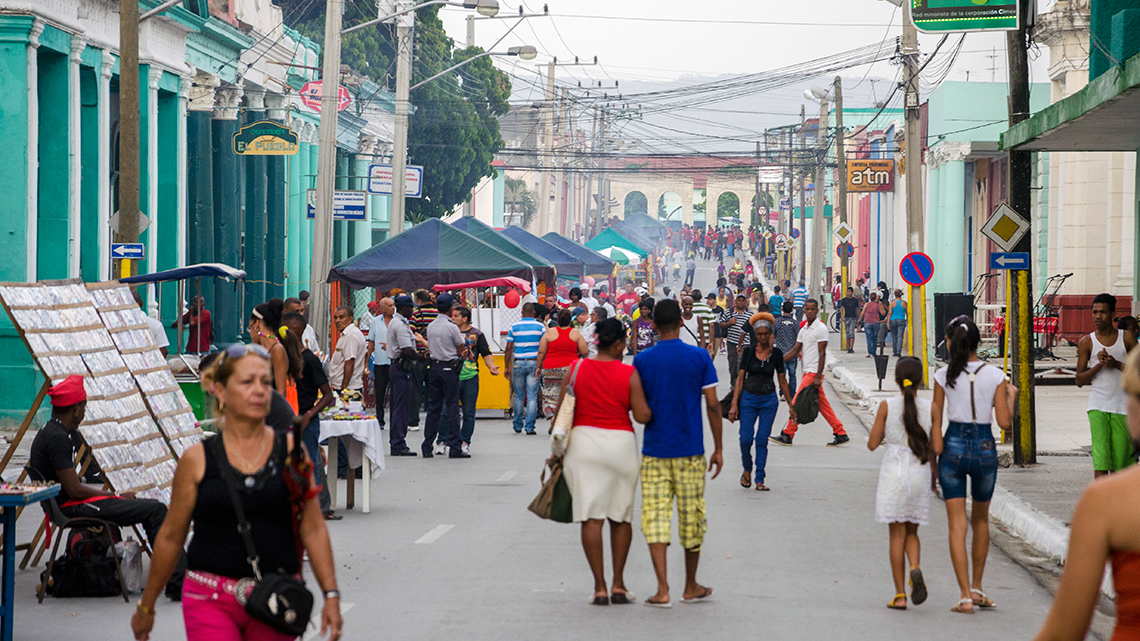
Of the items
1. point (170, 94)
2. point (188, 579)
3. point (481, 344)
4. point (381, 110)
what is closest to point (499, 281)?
point (481, 344)

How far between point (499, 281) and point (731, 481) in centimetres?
1023

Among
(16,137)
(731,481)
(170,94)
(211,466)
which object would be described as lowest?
(731,481)

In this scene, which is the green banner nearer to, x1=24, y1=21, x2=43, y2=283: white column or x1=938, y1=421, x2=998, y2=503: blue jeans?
x1=938, y1=421, x2=998, y2=503: blue jeans

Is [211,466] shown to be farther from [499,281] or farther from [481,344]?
[499,281]

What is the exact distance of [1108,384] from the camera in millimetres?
10758

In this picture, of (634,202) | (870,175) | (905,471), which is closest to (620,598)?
(905,471)

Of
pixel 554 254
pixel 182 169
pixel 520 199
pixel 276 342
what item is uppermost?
pixel 520 199

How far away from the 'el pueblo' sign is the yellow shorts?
65.8 ft

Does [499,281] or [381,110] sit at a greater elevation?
[381,110]

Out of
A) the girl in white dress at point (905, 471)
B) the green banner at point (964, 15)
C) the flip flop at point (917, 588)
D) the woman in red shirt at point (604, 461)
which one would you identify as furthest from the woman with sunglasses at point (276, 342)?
the green banner at point (964, 15)

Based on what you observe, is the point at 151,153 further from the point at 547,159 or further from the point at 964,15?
the point at 547,159

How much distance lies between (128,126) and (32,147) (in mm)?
2754

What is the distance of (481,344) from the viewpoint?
1750 cm

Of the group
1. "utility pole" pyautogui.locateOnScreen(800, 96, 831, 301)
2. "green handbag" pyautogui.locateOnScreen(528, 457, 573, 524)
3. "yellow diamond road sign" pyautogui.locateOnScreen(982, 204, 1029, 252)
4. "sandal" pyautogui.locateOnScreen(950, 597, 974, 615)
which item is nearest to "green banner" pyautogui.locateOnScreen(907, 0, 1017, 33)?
"yellow diamond road sign" pyautogui.locateOnScreen(982, 204, 1029, 252)
